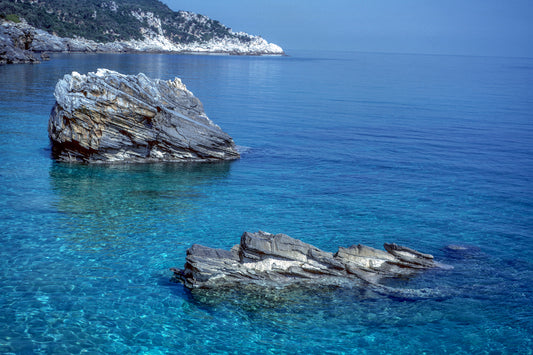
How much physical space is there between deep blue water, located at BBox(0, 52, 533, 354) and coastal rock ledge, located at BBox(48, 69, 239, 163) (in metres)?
1.96

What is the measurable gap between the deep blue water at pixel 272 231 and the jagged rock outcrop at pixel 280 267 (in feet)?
2.28

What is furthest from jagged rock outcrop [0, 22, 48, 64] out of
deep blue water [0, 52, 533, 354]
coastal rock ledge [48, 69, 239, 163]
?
coastal rock ledge [48, 69, 239, 163]

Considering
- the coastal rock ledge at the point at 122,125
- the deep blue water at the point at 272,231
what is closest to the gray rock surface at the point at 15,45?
the deep blue water at the point at 272,231

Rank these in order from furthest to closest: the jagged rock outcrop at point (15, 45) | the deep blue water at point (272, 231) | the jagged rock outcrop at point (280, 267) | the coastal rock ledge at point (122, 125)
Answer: the jagged rock outcrop at point (15, 45), the coastal rock ledge at point (122, 125), the jagged rock outcrop at point (280, 267), the deep blue water at point (272, 231)

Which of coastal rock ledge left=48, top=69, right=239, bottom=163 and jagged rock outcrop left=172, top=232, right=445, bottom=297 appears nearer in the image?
jagged rock outcrop left=172, top=232, right=445, bottom=297

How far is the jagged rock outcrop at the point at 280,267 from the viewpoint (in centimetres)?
1909

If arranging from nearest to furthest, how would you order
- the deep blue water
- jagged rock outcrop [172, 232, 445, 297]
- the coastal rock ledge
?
the deep blue water < jagged rock outcrop [172, 232, 445, 297] < the coastal rock ledge

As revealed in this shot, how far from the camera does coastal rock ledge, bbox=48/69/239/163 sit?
1350 inches

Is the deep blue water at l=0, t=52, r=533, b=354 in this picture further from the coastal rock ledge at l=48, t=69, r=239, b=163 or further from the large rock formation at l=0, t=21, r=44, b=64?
the large rock formation at l=0, t=21, r=44, b=64

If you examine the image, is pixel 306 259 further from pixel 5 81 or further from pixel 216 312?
pixel 5 81

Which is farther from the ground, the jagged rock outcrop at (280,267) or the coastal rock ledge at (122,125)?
the coastal rock ledge at (122,125)

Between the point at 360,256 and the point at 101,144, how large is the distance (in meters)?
22.3

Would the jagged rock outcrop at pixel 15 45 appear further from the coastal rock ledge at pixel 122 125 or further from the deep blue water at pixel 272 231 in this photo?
the coastal rock ledge at pixel 122 125

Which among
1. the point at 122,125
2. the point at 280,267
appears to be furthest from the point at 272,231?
the point at 122,125
